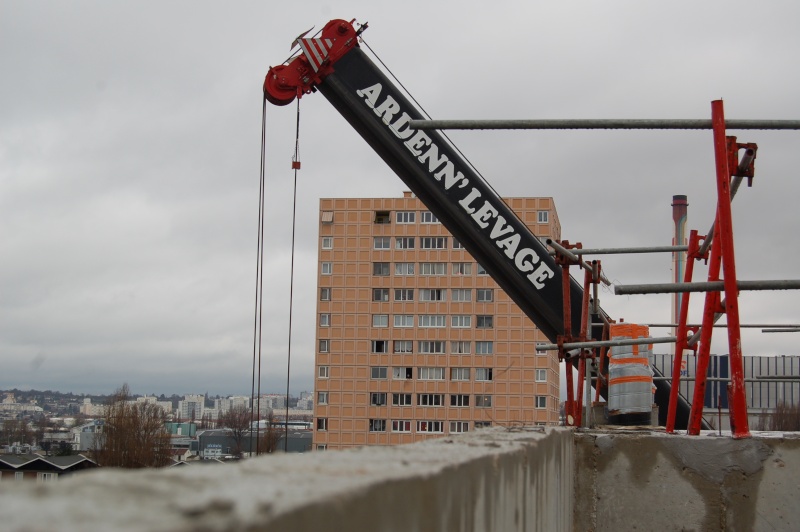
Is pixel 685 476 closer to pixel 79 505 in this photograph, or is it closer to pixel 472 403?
pixel 79 505

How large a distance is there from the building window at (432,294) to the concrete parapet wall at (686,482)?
72.2m

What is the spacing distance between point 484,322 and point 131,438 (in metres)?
28.2

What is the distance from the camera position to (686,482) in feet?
17.7

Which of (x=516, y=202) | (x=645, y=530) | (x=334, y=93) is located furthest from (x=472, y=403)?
(x=645, y=530)

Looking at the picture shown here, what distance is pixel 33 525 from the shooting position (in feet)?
2.93

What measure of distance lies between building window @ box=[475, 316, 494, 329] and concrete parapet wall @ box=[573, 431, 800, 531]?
7215 cm

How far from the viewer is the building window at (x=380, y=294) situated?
78625 millimetres

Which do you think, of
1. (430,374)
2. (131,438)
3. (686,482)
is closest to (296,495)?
(686,482)

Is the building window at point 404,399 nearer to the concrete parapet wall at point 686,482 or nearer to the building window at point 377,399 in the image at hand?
the building window at point 377,399

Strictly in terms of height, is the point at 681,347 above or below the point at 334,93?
below

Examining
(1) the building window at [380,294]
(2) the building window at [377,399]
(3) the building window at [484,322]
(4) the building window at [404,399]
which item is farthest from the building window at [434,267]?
(2) the building window at [377,399]

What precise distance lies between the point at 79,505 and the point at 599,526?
494 centimetres

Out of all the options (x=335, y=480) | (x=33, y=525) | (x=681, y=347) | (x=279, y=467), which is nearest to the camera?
(x=33, y=525)

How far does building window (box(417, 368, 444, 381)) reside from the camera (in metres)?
76.5
